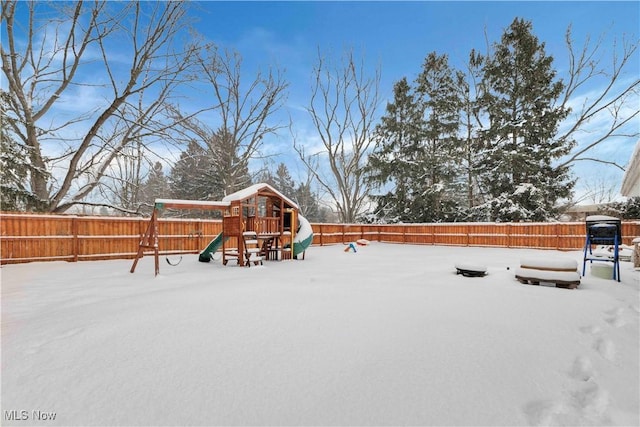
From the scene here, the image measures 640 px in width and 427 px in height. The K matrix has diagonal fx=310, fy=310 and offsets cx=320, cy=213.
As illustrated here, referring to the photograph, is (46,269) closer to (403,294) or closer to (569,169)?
(403,294)

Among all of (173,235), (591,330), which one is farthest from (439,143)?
(591,330)

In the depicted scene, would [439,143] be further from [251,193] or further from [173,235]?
[173,235]

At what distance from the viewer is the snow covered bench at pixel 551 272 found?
532cm

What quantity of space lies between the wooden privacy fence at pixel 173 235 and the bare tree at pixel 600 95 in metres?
6.77

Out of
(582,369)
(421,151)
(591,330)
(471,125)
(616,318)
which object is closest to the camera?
(582,369)

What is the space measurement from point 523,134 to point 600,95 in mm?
5809

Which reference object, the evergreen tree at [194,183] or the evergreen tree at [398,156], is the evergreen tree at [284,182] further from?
the evergreen tree at [398,156]

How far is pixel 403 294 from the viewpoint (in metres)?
4.80

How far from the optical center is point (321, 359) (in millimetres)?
2520

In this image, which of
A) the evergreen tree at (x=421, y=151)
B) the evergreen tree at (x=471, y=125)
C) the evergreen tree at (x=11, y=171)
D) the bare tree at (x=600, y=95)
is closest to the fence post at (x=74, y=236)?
the evergreen tree at (x=11, y=171)

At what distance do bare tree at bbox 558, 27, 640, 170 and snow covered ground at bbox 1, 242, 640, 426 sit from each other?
19.3 m

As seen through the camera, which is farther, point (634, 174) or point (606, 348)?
point (634, 174)

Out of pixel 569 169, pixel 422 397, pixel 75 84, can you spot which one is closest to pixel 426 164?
pixel 569 169

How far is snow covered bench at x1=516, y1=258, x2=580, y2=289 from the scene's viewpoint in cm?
532
